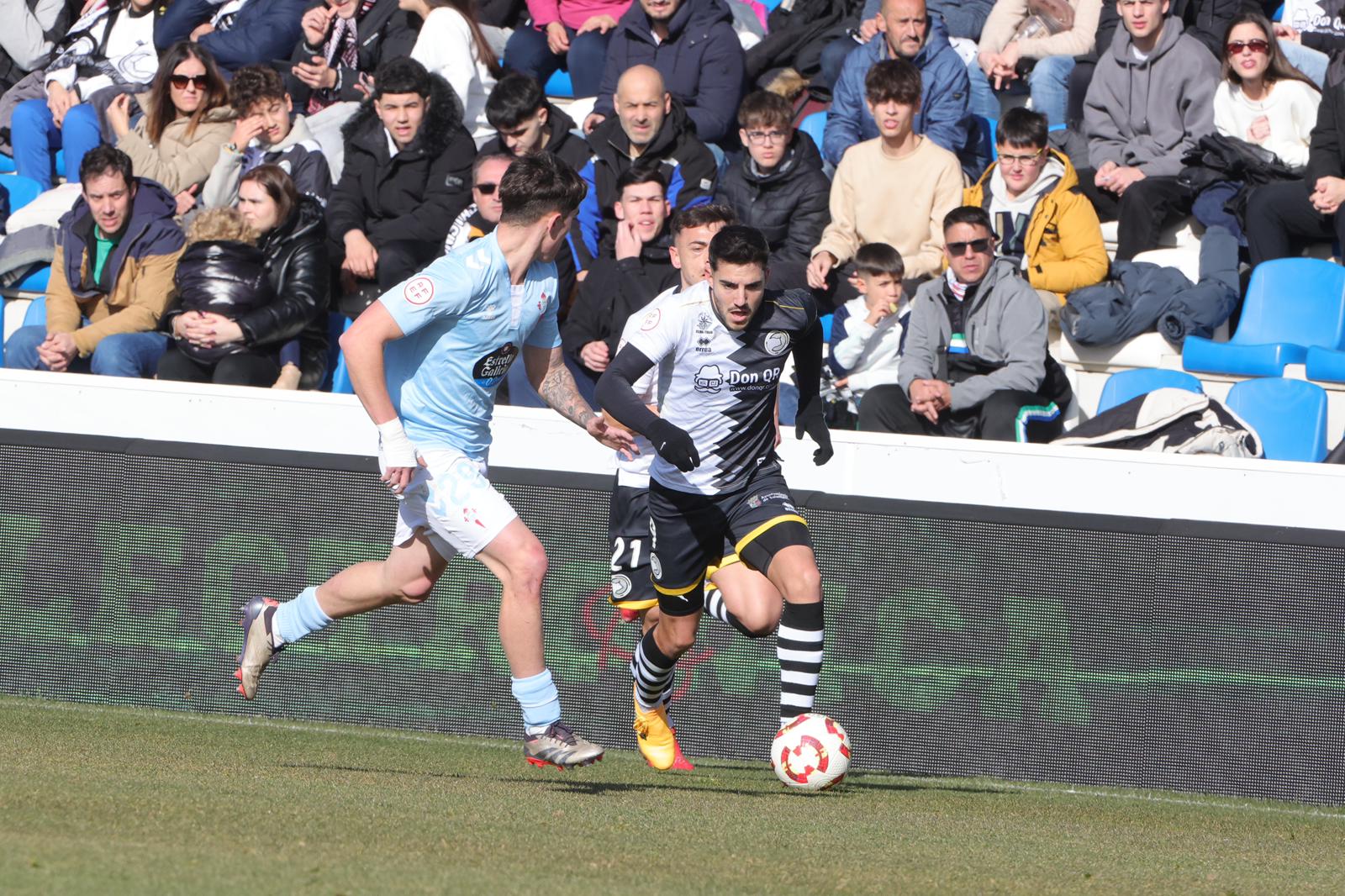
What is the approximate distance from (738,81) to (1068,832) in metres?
7.01

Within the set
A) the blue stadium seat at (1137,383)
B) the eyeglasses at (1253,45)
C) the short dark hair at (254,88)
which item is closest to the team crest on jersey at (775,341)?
the blue stadium seat at (1137,383)

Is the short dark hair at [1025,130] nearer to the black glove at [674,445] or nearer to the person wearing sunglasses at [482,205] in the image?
the person wearing sunglasses at [482,205]

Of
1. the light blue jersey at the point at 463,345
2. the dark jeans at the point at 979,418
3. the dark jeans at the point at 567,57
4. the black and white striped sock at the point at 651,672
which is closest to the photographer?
the light blue jersey at the point at 463,345

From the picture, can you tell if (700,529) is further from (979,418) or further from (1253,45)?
(1253,45)

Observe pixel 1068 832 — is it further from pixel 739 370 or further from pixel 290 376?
pixel 290 376

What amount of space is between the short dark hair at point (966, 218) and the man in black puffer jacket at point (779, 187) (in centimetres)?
120

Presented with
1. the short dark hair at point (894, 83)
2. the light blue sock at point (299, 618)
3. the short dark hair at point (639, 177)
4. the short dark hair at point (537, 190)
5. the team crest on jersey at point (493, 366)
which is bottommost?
the light blue sock at point (299, 618)

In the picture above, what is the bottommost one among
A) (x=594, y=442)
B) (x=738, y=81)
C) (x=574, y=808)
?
(x=574, y=808)

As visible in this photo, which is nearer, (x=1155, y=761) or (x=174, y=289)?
(x=1155, y=761)

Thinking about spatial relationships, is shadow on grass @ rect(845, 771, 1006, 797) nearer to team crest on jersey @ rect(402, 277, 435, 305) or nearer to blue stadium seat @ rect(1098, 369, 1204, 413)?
team crest on jersey @ rect(402, 277, 435, 305)

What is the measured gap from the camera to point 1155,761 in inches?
302

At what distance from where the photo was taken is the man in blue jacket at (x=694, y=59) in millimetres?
11477

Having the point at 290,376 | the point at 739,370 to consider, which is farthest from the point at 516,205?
the point at 290,376

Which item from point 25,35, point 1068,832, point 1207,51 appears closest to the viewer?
point 1068,832
